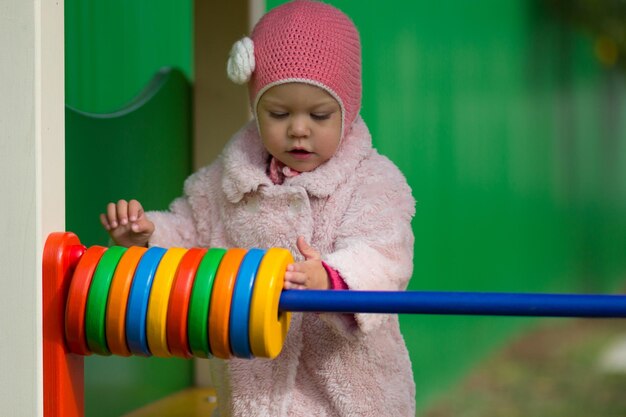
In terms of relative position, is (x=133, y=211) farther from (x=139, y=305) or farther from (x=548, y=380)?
(x=548, y=380)

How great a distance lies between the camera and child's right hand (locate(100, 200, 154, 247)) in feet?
5.53

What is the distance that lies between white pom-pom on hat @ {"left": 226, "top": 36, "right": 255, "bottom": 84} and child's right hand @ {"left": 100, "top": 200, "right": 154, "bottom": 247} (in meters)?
0.28

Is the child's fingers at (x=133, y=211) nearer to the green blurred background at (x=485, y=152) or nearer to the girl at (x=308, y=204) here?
the girl at (x=308, y=204)

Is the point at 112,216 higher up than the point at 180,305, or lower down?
higher up

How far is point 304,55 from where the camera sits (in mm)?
1729

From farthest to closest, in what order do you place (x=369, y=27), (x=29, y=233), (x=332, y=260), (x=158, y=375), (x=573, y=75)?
(x=573, y=75)
(x=369, y=27)
(x=158, y=375)
(x=332, y=260)
(x=29, y=233)

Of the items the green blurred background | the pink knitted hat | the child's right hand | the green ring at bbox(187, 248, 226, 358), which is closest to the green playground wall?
the child's right hand

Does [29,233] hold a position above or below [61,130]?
below

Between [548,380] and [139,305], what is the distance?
2.33 meters

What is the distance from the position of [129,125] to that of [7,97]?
987 millimetres

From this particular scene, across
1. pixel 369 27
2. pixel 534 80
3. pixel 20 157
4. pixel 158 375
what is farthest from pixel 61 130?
pixel 534 80

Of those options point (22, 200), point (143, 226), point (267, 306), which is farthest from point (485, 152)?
point (22, 200)

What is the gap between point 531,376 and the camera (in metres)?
3.38

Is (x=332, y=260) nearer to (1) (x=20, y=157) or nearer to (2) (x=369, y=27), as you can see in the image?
(1) (x=20, y=157)
